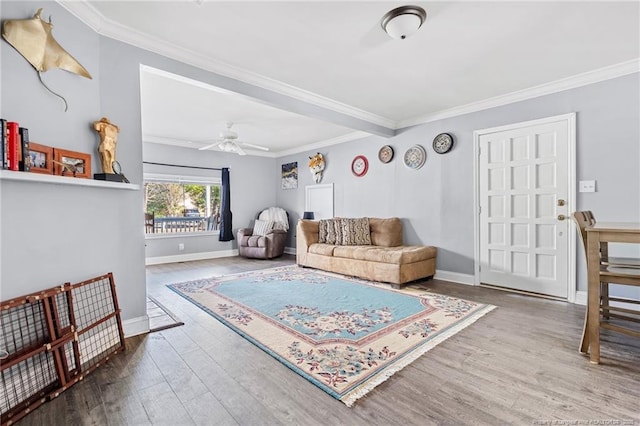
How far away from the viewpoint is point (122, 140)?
242cm

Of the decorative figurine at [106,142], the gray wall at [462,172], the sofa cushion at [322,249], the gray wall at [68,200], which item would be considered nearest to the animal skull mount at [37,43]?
the gray wall at [68,200]

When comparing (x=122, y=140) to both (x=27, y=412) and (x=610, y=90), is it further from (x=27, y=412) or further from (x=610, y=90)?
(x=610, y=90)

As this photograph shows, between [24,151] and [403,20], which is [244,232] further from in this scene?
[403,20]

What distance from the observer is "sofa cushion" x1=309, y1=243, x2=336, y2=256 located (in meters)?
4.90

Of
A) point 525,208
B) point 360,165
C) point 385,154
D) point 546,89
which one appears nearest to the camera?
point 546,89

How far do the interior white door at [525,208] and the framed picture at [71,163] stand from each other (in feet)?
14.0

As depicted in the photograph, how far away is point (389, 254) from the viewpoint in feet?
13.4

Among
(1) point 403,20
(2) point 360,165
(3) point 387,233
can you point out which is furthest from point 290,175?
(1) point 403,20

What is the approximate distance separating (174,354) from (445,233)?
12.2 ft

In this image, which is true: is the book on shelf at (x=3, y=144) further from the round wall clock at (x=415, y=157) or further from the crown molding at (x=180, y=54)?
the round wall clock at (x=415, y=157)

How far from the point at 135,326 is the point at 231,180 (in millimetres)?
4743

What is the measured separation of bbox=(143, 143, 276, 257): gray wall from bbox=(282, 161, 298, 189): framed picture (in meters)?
0.39

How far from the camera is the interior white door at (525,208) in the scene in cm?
345

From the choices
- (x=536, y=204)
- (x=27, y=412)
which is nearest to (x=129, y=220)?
(x=27, y=412)
